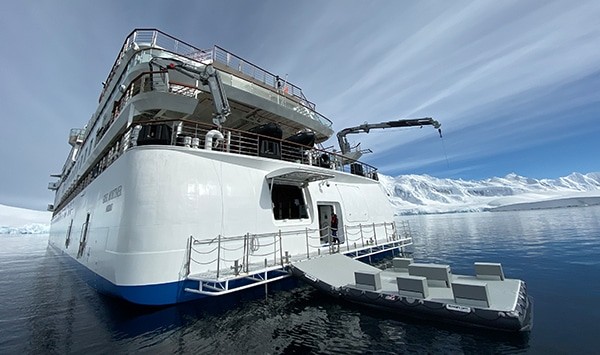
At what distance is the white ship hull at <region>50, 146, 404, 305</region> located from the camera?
23.1 feet

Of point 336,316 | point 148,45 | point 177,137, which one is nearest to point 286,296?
point 336,316

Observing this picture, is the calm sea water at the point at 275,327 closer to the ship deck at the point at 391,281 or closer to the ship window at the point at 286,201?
the ship deck at the point at 391,281

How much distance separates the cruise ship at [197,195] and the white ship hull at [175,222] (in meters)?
0.03

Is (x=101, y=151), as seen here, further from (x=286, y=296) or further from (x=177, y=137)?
(x=286, y=296)

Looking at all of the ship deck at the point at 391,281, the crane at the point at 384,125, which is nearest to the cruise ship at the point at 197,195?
the ship deck at the point at 391,281

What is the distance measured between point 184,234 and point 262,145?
5048mm

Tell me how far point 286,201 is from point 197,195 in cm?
604

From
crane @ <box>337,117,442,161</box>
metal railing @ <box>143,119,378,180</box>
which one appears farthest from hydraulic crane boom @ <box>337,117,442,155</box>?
metal railing @ <box>143,119,378,180</box>

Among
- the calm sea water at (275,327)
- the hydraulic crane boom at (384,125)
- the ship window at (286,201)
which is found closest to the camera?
the calm sea water at (275,327)

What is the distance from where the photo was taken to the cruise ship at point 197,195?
7.19 meters

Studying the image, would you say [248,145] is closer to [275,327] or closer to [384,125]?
[275,327]

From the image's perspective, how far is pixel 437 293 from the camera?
654 centimetres

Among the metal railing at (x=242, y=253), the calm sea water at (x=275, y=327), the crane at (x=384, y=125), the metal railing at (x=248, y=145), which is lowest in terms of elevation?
the calm sea water at (x=275, y=327)

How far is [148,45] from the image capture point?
11984 millimetres
